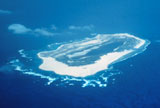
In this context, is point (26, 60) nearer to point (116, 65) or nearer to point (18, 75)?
point (18, 75)

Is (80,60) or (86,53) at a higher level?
(86,53)

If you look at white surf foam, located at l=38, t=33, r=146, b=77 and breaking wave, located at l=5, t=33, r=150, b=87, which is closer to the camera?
breaking wave, located at l=5, t=33, r=150, b=87

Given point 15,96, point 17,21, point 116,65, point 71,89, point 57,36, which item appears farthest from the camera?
point 17,21

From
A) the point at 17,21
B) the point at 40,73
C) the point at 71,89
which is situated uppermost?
the point at 17,21

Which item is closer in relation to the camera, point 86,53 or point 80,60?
point 80,60

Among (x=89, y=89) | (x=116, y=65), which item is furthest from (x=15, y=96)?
(x=116, y=65)

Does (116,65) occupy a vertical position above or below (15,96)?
above

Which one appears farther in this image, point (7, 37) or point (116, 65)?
point (7, 37)

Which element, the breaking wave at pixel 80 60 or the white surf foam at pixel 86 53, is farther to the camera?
the white surf foam at pixel 86 53
